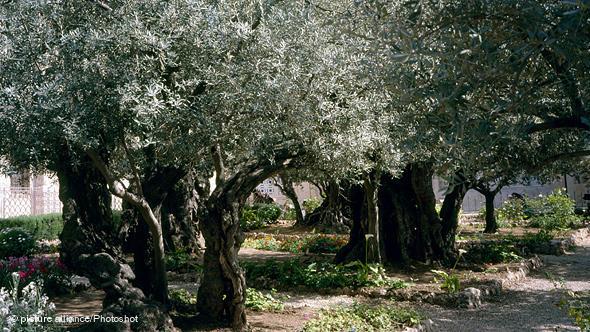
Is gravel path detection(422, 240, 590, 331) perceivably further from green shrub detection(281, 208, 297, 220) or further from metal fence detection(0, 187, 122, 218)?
metal fence detection(0, 187, 122, 218)

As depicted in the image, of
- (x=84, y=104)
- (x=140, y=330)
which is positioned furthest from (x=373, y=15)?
(x=140, y=330)

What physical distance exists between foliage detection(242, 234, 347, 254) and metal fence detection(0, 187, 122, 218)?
8394mm

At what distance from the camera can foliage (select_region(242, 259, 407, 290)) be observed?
32.8 ft

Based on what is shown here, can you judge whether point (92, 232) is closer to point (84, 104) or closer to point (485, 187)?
point (84, 104)

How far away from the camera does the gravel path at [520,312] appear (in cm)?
787

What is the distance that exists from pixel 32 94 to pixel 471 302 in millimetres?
7219

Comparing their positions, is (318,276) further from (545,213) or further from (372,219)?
(545,213)

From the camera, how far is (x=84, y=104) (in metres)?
5.01

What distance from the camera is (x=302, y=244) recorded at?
52.2 ft

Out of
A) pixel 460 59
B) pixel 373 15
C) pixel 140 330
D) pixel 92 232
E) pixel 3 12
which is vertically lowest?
pixel 140 330

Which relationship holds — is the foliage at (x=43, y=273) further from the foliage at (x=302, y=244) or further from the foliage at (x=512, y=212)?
the foliage at (x=512, y=212)

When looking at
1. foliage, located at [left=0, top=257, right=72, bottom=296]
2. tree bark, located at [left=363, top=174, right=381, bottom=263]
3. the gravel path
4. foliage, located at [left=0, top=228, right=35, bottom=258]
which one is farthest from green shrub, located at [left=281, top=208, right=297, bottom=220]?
foliage, located at [left=0, top=257, right=72, bottom=296]

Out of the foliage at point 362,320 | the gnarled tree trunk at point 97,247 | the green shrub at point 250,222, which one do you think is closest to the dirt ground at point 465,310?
the foliage at point 362,320

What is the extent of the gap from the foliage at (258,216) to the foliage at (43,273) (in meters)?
12.8
